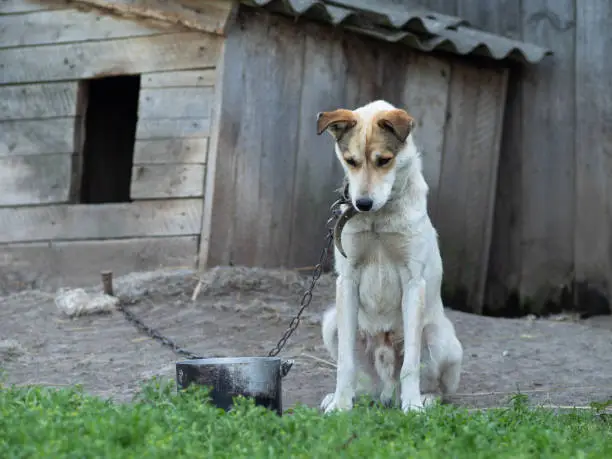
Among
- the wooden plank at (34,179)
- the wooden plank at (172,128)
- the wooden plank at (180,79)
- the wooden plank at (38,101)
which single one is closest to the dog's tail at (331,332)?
the wooden plank at (172,128)

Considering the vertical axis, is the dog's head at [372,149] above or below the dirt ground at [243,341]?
above

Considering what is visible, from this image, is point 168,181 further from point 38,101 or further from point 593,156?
point 593,156

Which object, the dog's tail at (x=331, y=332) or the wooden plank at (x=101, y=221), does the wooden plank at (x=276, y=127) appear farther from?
the dog's tail at (x=331, y=332)

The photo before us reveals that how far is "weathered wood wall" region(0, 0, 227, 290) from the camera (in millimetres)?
8336

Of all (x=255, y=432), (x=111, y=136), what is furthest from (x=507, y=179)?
(x=255, y=432)

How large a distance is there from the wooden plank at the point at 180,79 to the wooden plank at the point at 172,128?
294 mm

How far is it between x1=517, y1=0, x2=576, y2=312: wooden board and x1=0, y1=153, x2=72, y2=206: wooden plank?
162 inches

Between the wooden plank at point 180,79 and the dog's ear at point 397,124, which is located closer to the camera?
the dog's ear at point 397,124

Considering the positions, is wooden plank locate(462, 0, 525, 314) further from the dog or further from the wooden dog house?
the dog

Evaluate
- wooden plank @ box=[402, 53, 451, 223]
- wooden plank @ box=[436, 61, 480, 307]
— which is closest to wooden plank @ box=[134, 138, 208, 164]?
wooden plank @ box=[402, 53, 451, 223]

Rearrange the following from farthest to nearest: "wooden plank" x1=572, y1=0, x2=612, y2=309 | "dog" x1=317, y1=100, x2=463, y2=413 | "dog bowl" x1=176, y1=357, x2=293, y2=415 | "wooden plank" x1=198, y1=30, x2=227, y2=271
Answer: "wooden plank" x1=572, y1=0, x2=612, y2=309 < "wooden plank" x1=198, y1=30, x2=227, y2=271 < "dog" x1=317, y1=100, x2=463, y2=413 < "dog bowl" x1=176, y1=357, x2=293, y2=415

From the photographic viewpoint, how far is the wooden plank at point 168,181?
27.1 ft

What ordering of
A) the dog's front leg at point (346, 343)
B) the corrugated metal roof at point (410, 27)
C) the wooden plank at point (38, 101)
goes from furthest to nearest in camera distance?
the wooden plank at point (38, 101) → the corrugated metal roof at point (410, 27) → the dog's front leg at point (346, 343)

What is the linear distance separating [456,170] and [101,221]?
3148 millimetres
